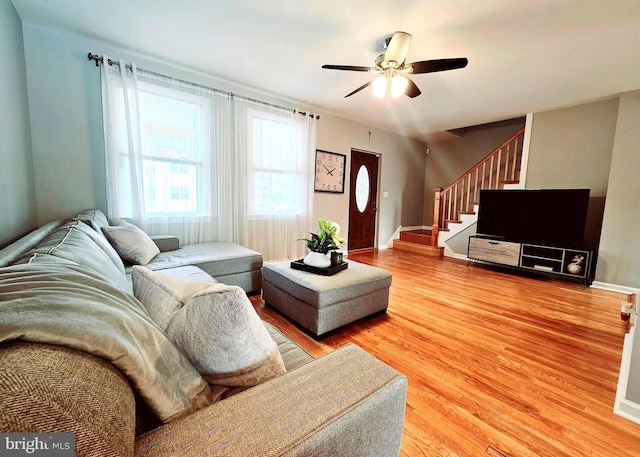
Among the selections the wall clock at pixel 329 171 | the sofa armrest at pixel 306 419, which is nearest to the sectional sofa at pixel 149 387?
the sofa armrest at pixel 306 419

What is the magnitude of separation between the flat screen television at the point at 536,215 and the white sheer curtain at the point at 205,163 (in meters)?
2.99

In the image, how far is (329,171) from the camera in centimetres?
458

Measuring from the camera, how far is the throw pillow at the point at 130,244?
2188 mm

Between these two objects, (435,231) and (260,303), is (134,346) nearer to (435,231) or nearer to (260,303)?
(260,303)

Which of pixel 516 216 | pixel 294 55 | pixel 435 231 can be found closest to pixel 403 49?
pixel 294 55

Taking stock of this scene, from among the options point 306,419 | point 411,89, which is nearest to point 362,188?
point 411,89

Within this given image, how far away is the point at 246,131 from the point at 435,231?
4021mm

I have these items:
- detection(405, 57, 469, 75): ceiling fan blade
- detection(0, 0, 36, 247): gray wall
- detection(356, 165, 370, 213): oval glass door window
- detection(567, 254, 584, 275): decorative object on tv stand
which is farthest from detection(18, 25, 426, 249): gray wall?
detection(567, 254, 584, 275): decorative object on tv stand

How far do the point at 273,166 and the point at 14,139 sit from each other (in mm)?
2424

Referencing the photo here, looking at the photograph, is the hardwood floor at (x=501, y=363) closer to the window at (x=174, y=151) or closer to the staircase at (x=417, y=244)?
the window at (x=174, y=151)

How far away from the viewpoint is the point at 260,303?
262cm

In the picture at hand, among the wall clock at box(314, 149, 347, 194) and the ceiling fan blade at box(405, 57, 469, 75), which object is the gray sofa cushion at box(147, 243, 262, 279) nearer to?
the wall clock at box(314, 149, 347, 194)

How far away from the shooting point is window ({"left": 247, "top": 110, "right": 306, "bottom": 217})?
11.7 feet

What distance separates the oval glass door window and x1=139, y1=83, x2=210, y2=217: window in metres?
2.96
